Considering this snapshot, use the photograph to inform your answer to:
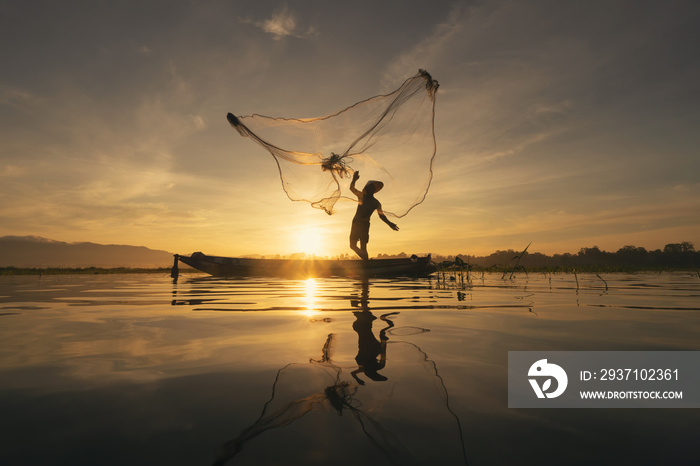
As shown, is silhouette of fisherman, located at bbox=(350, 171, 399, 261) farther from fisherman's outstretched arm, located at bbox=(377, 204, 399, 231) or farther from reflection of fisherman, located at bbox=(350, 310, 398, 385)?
reflection of fisherman, located at bbox=(350, 310, 398, 385)

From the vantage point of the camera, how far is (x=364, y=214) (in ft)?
56.0

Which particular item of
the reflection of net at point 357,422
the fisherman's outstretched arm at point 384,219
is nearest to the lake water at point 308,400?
the reflection of net at point 357,422

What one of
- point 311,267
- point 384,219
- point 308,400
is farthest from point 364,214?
point 308,400

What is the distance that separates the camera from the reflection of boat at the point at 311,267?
18875mm

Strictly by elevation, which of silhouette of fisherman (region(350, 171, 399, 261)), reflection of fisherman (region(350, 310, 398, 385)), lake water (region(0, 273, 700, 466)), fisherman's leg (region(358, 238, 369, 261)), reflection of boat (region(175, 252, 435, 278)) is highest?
silhouette of fisherman (region(350, 171, 399, 261))

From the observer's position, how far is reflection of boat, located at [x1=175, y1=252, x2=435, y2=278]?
18875 millimetres

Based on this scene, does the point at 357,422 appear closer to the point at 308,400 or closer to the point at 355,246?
the point at 308,400

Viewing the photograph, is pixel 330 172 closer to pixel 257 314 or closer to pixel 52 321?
pixel 257 314

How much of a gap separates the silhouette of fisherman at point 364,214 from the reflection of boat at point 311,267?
1188mm

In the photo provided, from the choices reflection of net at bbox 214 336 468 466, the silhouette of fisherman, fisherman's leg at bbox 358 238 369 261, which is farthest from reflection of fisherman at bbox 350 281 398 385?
fisherman's leg at bbox 358 238 369 261

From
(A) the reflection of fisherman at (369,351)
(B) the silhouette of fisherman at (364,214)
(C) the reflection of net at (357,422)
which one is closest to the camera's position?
(C) the reflection of net at (357,422)

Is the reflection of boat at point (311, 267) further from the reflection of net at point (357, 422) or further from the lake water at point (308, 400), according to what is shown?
the reflection of net at point (357, 422)

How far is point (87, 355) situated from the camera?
314 centimetres

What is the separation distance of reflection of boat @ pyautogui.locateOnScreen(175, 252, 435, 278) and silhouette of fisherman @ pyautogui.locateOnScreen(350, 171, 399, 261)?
1.19m
